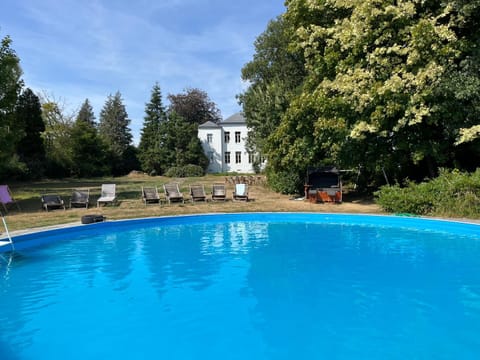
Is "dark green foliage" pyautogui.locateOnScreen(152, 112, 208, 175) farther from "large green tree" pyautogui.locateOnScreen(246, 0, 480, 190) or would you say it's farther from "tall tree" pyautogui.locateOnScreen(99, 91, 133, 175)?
"large green tree" pyautogui.locateOnScreen(246, 0, 480, 190)

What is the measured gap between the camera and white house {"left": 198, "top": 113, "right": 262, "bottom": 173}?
139 feet

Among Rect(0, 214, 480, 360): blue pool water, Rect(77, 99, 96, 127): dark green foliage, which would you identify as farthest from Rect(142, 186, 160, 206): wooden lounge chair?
Rect(77, 99, 96, 127): dark green foliage

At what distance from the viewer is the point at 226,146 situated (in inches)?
1671

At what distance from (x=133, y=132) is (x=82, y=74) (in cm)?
2998

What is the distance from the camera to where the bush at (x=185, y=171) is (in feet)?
119

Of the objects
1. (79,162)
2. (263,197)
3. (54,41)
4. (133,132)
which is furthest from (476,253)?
(133,132)

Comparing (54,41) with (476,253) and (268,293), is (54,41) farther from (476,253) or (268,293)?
(476,253)

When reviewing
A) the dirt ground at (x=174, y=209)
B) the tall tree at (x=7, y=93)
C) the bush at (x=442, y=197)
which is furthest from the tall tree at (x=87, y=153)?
the bush at (x=442, y=197)

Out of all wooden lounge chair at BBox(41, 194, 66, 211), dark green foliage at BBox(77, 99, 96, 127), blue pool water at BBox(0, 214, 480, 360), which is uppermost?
dark green foliage at BBox(77, 99, 96, 127)

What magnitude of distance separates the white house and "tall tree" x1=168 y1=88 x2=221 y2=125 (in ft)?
35.7

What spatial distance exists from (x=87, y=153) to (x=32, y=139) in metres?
6.04

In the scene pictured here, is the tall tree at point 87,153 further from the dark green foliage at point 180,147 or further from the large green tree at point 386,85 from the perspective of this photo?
the large green tree at point 386,85

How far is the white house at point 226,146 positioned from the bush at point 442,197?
100 feet

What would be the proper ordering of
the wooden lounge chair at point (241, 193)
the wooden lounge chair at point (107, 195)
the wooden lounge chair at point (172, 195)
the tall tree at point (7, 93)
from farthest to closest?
the wooden lounge chair at point (241, 193) → the wooden lounge chair at point (172, 195) → the wooden lounge chair at point (107, 195) → the tall tree at point (7, 93)
